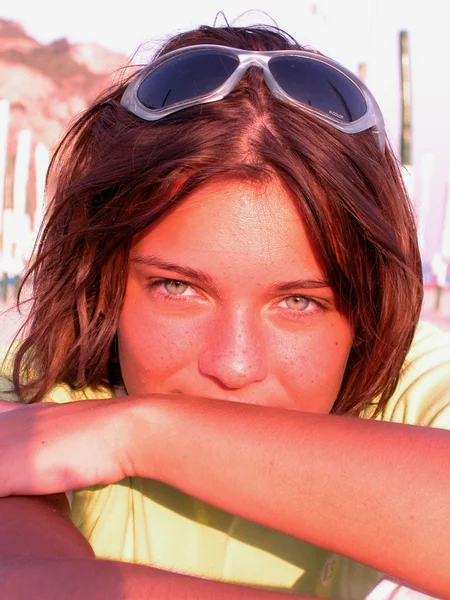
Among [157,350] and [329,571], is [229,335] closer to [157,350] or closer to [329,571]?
[157,350]

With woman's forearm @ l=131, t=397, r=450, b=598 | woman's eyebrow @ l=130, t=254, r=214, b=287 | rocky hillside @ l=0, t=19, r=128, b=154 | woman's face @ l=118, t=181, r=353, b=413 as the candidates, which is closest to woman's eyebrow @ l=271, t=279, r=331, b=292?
woman's face @ l=118, t=181, r=353, b=413

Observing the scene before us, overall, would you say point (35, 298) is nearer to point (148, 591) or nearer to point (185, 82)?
point (185, 82)

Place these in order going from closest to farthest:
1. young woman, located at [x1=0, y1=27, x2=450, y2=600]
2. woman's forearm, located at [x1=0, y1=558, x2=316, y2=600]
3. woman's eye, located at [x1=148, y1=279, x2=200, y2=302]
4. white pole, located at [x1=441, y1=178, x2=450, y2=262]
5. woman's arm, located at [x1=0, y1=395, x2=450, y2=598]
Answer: woman's forearm, located at [x1=0, y1=558, x2=316, y2=600]
woman's arm, located at [x1=0, y1=395, x2=450, y2=598]
young woman, located at [x1=0, y1=27, x2=450, y2=600]
woman's eye, located at [x1=148, y1=279, x2=200, y2=302]
white pole, located at [x1=441, y1=178, x2=450, y2=262]

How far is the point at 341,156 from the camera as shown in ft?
5.19

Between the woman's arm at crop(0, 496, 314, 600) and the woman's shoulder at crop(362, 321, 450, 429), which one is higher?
the woman's shoulder at crop(362, 321, 450, 429)

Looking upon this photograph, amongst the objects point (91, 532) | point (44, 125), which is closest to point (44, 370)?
point (91, 532)

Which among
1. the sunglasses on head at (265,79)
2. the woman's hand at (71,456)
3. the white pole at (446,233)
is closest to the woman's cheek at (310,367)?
the woman's hand at (71,456)

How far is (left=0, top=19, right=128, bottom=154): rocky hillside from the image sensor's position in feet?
68.1

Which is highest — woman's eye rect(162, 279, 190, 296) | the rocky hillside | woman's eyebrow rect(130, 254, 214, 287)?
the rocky hillside

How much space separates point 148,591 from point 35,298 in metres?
1.15

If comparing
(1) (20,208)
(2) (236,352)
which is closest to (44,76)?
(1) (20,208)

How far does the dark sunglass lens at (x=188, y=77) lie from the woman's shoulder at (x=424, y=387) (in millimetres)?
810

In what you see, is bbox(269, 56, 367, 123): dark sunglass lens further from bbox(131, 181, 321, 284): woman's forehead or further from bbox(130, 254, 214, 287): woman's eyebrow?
bbox(130, 254, 214, 287): woman's eyebrow

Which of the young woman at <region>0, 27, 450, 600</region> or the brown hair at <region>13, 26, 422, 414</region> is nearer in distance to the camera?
the young woman at <region>0, 27, 450, 600</region>
